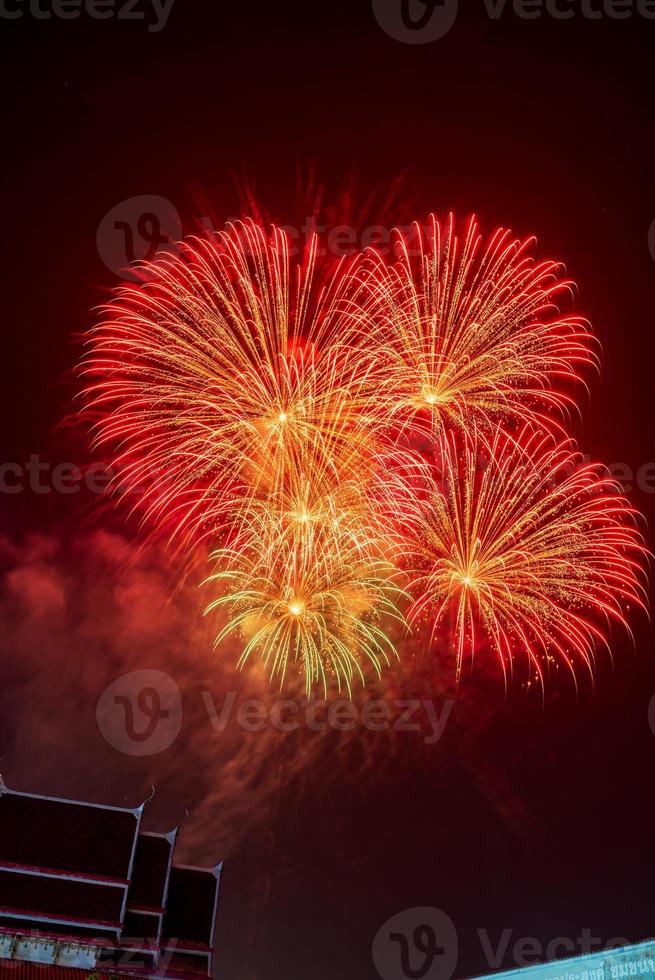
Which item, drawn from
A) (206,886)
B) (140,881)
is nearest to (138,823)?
(140,881)

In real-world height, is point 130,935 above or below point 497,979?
above

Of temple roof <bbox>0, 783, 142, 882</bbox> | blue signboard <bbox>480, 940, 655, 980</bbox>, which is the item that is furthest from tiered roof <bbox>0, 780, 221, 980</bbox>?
blue signboard <bbox>480, 940, 655, 980</bbox>

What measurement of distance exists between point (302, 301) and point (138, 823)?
920 inches

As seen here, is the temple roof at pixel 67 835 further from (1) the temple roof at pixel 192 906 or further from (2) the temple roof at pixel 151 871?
(1) the temple roof at pixel 192 906

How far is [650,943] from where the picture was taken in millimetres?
40969

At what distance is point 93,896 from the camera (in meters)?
34.4

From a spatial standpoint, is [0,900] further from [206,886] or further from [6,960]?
[206,886]

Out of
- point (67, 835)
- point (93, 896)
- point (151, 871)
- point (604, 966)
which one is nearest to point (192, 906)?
point (151, 871)

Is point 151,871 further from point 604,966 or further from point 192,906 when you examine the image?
point 604,966

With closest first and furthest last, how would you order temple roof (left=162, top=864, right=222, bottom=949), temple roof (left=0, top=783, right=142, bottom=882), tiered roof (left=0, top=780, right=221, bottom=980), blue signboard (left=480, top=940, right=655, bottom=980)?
1. tiered roof (left=0, top=780, right=221, bottom=980)
2. temple roof (left=0, top=783, right=142, bottom=882)
3. temple roof (left=162, top=864, right=222, bottom=949)
4. blue signboard (left=480, top=940, right=655, bottom=980)

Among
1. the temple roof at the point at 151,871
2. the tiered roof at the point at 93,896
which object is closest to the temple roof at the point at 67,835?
the tiered roof at the point at 93,896

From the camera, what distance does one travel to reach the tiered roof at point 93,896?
33219 mm

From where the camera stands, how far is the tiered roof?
3322cm

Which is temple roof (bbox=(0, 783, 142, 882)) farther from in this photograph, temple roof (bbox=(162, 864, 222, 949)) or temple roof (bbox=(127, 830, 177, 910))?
temple roof (bbox=(162, 864, 222, 949))
